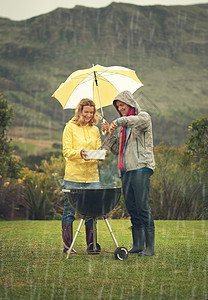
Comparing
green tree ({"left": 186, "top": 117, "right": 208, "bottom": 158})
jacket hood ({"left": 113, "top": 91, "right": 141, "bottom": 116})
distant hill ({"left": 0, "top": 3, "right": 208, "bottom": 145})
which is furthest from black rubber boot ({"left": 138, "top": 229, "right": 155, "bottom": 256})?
distant hill ({"left": 0, "top": 3, "right": 208, "bottom": 145})

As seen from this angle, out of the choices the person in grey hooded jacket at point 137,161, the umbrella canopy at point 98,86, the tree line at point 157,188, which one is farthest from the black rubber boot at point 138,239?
the tree line at point 157,188

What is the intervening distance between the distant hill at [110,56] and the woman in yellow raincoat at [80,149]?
30.4m

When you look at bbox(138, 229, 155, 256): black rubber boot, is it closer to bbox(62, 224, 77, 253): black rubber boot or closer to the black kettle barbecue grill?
the black kettle barbecue grill

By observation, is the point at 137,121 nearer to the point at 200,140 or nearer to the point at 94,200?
the point at 94,200

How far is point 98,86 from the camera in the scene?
4809 mm

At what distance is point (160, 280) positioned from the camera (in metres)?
3.00

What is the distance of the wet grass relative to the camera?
269 centimetres

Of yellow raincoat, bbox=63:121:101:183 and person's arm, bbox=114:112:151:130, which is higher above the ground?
person's arm, bbox=114:112:151:130

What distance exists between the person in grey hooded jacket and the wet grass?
0.34 m

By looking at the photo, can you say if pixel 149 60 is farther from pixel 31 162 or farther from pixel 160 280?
pixel 160 280

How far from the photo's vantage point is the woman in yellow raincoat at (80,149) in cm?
420

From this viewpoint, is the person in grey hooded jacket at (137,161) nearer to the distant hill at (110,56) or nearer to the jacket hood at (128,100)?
the jacket hood at (128,100)

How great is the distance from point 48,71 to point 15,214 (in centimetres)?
4199

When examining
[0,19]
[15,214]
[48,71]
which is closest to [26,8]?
[0,19]
